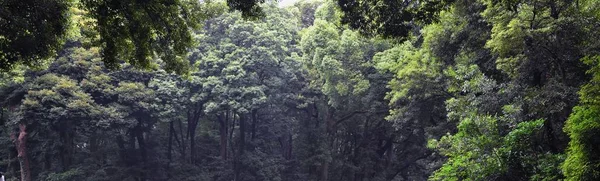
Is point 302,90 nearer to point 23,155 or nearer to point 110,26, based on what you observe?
point 23,155

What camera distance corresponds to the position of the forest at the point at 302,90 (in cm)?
625

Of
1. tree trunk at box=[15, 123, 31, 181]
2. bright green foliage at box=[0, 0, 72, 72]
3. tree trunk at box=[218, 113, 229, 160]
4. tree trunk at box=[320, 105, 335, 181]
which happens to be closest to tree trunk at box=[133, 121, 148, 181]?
tree trunk at box=[218, 113, 229, 160]

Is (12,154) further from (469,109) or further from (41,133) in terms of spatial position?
(469,109)

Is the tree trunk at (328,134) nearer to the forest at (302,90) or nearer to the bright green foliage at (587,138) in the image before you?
the forest at (302,90)

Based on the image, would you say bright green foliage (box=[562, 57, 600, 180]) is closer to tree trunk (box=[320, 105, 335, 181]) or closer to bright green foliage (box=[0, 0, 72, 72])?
bright green foliage (box=[0, 0, 72, 72])

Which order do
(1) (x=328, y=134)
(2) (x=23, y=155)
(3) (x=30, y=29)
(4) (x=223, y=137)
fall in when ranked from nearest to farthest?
(3) (x=30, y=29) → (2) (x=23, y=155) → (1) (x=328, y=134) → (4) (x=223, y=137)

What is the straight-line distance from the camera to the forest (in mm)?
6246

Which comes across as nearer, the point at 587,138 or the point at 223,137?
the point at 587,138

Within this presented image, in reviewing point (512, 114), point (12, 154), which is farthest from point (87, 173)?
point (512, 114)

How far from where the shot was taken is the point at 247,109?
18.9m

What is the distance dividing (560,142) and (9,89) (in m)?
14.9

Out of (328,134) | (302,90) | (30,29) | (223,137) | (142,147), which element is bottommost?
(30,29)

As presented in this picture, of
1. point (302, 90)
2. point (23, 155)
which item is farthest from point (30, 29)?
point (302, 90)

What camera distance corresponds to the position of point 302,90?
66.1 feet
